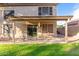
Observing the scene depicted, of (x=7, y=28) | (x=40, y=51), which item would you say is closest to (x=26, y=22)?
(x=7, y=28)

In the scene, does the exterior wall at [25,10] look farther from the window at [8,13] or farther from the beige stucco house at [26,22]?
the window at [8,13]

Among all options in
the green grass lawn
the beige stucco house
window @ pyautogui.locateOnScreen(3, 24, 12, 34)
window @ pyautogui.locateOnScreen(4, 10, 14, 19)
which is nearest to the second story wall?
the beige stucco house

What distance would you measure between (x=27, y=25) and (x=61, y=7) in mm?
2287

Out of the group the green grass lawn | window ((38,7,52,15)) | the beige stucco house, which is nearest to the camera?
the green grass lawn

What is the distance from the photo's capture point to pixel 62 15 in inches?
512

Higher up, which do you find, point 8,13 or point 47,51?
point 8,13

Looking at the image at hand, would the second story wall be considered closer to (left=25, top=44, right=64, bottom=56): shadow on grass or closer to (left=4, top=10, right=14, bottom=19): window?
(left=4, top=10, right=14, bottom=19): window

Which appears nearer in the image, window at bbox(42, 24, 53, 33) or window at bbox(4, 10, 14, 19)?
window at bbox(42, 24, 53, 33)

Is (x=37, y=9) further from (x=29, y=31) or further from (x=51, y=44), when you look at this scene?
(x=51, y=44)

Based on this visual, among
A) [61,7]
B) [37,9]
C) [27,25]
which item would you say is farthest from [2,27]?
[61,7]

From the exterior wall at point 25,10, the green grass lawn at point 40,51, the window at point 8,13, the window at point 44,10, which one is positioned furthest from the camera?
the window at point 44,10

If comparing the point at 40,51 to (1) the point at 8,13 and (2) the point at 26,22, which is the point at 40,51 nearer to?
(2) the point at 26,22

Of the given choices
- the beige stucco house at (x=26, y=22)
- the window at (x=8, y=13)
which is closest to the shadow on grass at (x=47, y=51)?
the beige stucco house at (x=26, y=22)

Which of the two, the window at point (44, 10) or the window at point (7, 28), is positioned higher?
the window at point (44, 10)
